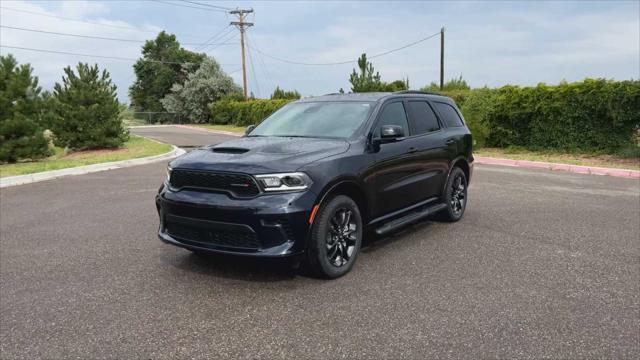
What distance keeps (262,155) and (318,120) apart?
1.28 metres

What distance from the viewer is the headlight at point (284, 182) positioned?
419 cm

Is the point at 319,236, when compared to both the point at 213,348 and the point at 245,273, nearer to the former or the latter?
the point at 245,273

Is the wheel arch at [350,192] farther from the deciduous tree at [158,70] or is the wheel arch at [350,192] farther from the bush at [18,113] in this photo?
the deciduous tree at [158,70]

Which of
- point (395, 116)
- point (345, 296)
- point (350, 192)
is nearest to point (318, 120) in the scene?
point (395, 116)

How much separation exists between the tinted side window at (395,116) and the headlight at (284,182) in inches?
60.2

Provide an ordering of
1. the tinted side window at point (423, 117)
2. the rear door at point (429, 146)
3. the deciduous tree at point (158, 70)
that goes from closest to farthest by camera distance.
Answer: the rear door at point (429, 146) → the tinted side window at point (423, 117) → the deciduous tree at point (158, 70)

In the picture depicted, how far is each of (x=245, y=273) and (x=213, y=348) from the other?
1463mm

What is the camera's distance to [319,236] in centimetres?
435

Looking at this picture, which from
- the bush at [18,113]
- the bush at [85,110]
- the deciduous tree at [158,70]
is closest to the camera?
the bush at [18,113]

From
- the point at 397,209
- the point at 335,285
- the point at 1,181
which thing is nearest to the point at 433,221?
the point at 397,209

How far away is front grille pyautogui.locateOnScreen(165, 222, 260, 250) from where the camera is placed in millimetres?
4199

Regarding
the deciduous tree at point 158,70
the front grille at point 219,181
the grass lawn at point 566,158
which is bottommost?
the grass lawn at point 566,158

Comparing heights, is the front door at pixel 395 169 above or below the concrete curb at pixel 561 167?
above

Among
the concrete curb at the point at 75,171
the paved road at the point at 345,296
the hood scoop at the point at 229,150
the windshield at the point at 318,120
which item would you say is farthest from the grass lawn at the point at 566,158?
the hood scoop at the point at 229,150
